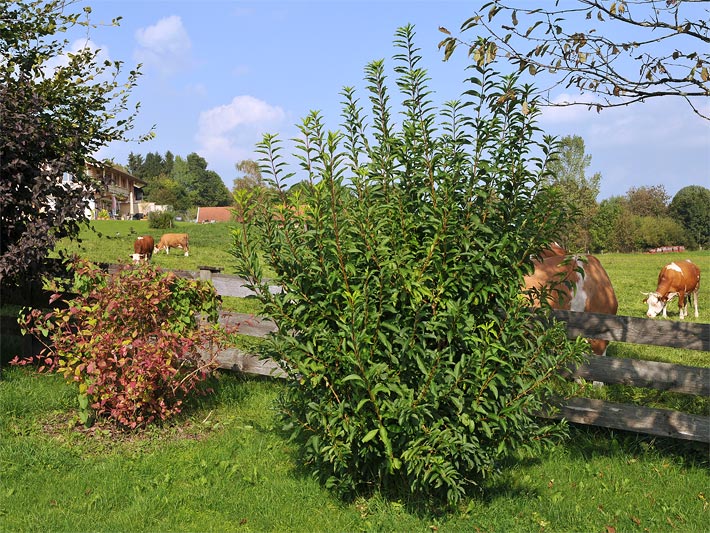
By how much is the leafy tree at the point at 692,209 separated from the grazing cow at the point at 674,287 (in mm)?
58660

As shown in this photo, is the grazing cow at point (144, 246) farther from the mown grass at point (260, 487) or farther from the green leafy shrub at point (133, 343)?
the mown grass at point (260, 487)

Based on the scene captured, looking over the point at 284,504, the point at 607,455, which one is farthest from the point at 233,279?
the point at 607,455

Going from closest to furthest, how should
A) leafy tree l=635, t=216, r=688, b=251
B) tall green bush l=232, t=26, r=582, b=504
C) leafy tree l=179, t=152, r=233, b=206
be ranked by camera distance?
tall green bush l=232, t=26, r=582, b=504
leafy tree l=635, t=216, r=688, b=251
leafy tree l=179, t=152, r=233, b=206

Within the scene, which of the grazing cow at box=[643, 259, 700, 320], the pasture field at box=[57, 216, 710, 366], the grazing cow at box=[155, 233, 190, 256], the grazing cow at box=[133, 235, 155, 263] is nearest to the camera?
the pasture field at box=[57, 216, 710, 366]

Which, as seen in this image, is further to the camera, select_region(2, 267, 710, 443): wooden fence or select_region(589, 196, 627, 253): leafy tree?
select_region(589, 196, 627, 253): leafy tree

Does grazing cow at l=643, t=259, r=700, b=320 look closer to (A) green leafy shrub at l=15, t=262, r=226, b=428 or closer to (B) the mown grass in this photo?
(B) the mown grass

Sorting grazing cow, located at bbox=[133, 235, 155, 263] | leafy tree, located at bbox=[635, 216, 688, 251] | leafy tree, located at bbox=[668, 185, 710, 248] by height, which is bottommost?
grazing cow, located at bbox=[133, 235, 155, 263]

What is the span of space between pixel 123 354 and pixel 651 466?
5287 mm

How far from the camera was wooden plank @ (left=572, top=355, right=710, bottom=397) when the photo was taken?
247 inches

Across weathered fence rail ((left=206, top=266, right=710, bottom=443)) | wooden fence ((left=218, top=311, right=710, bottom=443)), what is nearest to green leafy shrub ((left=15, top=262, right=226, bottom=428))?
weathered fence rail ((left=206, top=266, right=710, bottom=443))

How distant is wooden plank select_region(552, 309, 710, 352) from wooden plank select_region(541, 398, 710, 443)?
66 cm

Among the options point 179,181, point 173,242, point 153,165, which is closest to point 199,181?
point 179,181

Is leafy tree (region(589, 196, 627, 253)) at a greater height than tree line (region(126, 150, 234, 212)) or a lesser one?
lesser

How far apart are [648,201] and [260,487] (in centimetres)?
8795
